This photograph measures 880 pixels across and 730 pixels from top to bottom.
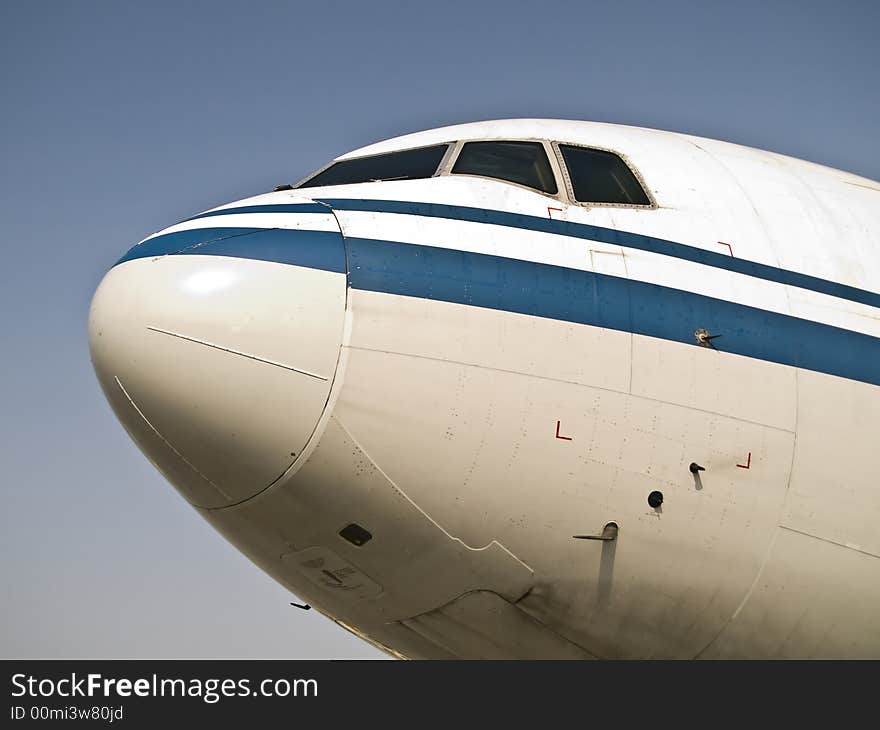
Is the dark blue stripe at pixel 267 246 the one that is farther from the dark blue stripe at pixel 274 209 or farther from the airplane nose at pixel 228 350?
the dark blue stripe at pixel 274 209

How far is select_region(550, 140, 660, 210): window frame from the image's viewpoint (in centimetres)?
874

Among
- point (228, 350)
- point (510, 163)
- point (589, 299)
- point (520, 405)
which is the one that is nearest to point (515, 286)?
point (589, 299)

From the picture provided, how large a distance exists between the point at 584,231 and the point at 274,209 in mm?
2208

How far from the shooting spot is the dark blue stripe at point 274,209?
326 inches

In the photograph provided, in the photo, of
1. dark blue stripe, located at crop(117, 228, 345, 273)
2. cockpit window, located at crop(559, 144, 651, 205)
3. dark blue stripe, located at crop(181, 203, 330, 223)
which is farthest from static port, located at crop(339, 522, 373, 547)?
cockpit window, located at crop(559, 144, 651, 205)

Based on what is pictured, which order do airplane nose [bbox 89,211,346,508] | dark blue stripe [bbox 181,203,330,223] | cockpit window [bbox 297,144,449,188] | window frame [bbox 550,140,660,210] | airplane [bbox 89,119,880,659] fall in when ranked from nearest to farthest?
1. airplane nose [bbox 89,211,346,508]
2. airplane [bbox 89,119,880,659]
3. dark blue stripe [bbox 181,203,330,223]
4. window frame [bbox 550,140,660,210]
5. cockpit window [bbox 297,144,449,188]

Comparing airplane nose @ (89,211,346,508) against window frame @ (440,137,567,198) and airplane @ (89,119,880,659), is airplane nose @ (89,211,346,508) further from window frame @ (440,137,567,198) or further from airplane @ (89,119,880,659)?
window frame @ (440,137,567,198)

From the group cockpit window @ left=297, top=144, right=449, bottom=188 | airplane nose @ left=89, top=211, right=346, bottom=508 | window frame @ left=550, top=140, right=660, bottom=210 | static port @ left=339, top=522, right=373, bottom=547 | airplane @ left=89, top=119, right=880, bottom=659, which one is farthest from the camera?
cockpit window @ left=297, top=144, right=449, bottom=188

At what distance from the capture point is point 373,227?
8.07m

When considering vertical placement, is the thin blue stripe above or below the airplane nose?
above

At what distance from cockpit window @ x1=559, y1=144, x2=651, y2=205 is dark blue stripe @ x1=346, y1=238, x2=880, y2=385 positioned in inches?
33.9
